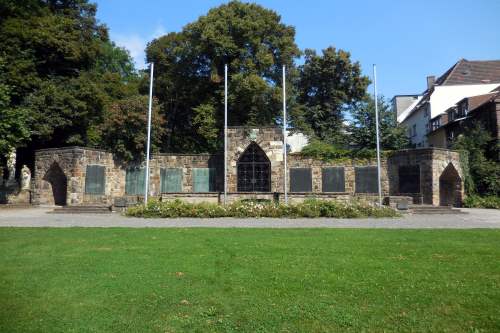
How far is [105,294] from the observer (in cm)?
531

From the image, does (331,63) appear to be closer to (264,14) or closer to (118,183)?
(264,14)

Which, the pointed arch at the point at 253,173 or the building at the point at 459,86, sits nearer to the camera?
the pointed arch at the point at 253,173

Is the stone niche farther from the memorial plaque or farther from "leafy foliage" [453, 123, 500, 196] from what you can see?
"leafy foliage" [453, 123, 500, 196]

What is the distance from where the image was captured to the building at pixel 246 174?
2370 centimetres

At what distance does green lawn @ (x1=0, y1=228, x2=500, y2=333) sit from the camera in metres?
4.43

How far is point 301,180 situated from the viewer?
26047mm

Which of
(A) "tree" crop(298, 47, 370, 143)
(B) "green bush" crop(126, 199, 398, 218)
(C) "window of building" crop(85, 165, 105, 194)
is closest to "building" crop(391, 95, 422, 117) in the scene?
(A) "tree" crop(298, 47, 370, 143)

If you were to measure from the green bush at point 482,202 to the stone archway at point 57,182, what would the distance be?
2470 cm

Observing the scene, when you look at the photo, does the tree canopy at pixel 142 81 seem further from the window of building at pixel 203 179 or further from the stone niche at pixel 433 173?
the stone niche at pixel 433 173

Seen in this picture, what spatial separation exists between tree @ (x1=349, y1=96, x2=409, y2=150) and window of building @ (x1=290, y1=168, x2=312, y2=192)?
17.8ft

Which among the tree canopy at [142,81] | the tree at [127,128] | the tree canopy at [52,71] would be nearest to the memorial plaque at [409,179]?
the tree canopy at [142,81]

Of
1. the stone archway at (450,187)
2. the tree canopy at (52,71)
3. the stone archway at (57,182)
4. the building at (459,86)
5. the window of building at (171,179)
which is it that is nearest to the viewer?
the stone archway at (57,182)

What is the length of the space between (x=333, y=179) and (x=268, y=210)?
949 cm

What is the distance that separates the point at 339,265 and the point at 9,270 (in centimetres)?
545
